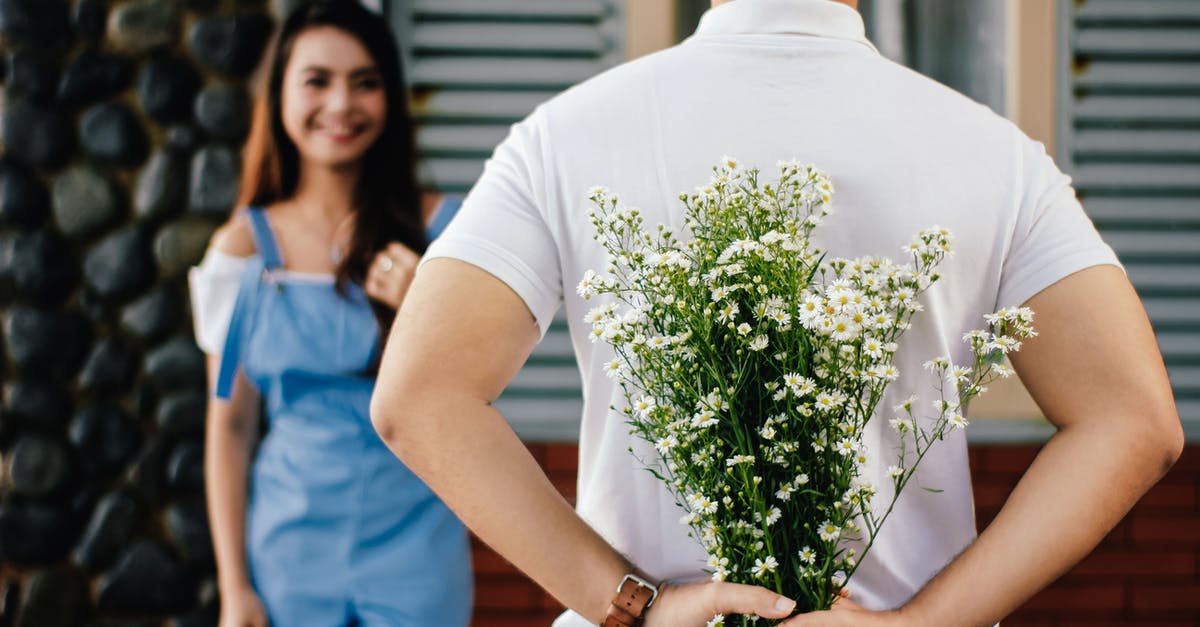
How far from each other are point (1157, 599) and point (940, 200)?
279cm

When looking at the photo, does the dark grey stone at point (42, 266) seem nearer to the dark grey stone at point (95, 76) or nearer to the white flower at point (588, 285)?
the dark grey stone at point (95, 76)

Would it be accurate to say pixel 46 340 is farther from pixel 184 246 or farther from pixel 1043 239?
pixel 1043 239

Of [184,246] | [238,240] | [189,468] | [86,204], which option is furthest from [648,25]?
[189,468]

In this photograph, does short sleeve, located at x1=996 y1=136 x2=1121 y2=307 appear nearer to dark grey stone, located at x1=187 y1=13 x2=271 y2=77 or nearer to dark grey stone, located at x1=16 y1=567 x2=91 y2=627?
dark grey stone, located at x1=187 y1=13 x2=271 y2=77

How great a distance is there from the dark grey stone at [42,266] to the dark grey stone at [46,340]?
6 cm

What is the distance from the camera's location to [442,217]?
2.72 meters

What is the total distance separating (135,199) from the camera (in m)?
3.46

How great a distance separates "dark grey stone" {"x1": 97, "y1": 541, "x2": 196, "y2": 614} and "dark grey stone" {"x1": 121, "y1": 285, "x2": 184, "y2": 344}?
67cm

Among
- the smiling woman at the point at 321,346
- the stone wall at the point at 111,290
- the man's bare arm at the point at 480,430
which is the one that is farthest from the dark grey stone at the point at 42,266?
the man's bare arm at the point at 480,430

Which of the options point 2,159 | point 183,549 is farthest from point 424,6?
point 183,549

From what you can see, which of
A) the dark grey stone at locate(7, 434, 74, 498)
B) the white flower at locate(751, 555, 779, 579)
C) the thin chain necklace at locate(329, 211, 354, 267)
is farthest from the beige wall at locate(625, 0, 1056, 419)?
the white flower at locate(751, 555, 779, 579)

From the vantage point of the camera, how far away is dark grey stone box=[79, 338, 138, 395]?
11.2 feet

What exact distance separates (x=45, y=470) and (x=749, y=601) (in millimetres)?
3058

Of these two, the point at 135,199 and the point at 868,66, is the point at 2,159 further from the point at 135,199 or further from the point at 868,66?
the point at 868,66
